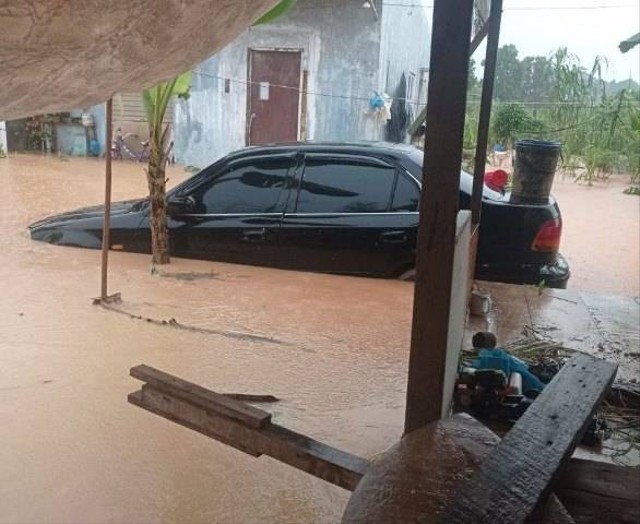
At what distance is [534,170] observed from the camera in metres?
5.69

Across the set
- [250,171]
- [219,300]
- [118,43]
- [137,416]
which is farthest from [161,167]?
[118,43]

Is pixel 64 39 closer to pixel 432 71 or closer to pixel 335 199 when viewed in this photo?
pixel 432 71

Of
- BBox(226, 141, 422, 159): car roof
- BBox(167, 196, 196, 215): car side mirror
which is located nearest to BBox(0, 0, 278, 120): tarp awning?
BBox(226, 141, 422, 159): car roof

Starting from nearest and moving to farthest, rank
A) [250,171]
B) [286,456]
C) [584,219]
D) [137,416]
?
[286,456] → [137,416] → [250,171] → [584,219]

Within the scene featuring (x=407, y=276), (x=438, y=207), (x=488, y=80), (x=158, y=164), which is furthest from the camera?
(x=158, y=164)

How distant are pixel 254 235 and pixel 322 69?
283 inches

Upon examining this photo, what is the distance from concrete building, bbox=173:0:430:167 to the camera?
12.4 m

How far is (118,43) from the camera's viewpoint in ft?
5.77

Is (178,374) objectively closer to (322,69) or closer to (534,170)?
(534,170)

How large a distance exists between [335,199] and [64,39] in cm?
466

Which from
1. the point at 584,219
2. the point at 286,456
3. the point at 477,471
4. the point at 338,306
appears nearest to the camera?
the point at 477,471

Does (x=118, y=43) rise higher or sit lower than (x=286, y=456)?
higher

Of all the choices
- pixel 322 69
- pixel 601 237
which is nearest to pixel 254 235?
pixel 601 237

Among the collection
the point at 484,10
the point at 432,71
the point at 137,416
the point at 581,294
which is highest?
the point at 484,10
